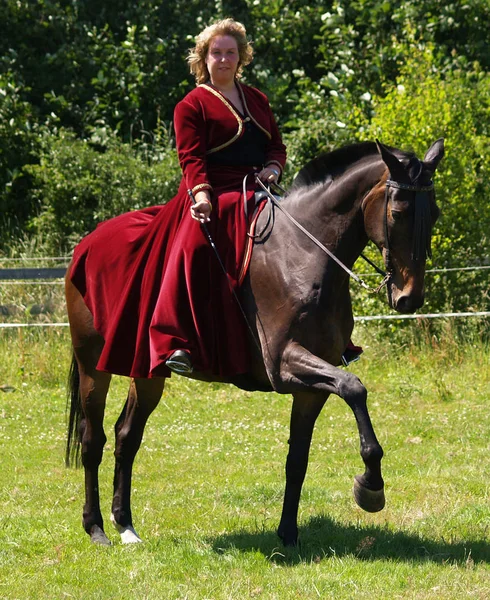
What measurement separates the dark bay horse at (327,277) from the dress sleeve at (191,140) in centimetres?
46

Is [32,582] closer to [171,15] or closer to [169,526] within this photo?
[169,526]

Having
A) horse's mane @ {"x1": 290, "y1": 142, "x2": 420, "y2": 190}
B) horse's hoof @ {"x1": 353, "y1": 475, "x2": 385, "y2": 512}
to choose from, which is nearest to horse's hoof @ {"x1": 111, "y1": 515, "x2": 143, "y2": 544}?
horse's hoof @ {"x1": 353, "y1": 475, "x2": 385, "y2": 512}

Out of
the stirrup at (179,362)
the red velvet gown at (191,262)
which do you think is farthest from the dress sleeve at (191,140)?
the stirrup at (179,362)

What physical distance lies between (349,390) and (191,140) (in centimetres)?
179

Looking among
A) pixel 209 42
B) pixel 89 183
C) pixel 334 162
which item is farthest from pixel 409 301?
pixel 89 183

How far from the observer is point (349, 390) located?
503cm

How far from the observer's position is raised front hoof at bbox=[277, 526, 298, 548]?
19.0 feet

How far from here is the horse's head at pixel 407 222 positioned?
200 inches

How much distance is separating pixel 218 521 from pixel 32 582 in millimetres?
1568

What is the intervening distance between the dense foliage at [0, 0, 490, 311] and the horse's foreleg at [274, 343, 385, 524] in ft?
26.9

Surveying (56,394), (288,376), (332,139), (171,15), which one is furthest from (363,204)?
(171,15)

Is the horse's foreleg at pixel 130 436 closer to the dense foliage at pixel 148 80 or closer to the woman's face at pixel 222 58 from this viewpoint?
the woman's face at pixel 222 58

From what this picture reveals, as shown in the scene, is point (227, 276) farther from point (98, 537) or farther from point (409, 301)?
point (98, 537)

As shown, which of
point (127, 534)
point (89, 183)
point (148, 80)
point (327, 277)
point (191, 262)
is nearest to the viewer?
point (327, 277)
